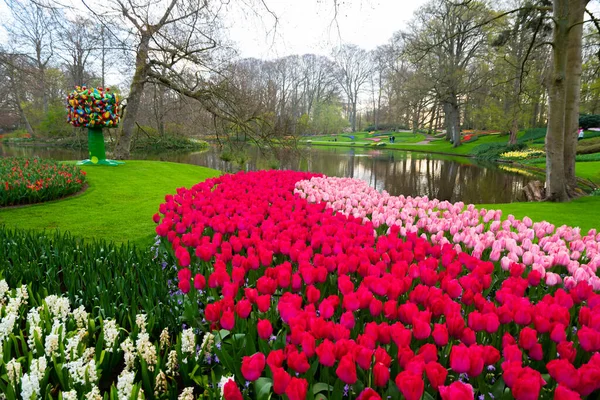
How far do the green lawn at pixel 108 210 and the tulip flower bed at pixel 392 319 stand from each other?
298cm

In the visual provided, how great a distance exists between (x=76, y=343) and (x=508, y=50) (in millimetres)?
32037

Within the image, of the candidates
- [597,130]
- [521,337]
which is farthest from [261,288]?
[597,130]

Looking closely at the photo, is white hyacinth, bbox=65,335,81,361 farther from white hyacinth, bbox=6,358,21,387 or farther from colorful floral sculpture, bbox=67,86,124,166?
colorful floral sculpture, bbox=67,86,124,166

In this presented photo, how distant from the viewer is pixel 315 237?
9.56ft

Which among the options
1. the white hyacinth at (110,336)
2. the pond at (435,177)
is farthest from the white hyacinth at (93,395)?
the pond at (435,177)

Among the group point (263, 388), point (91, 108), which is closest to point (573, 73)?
point (263, 388)

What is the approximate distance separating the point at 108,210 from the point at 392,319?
6831mm

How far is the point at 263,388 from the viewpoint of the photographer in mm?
1473

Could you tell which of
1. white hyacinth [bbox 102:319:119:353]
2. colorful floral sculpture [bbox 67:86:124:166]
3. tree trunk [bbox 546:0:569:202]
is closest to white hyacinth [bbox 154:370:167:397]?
white hyacinth [bbox 102:319:119:353]

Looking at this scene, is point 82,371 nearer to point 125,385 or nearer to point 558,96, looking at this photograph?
point 125,385

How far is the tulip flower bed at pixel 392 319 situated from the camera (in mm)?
1309

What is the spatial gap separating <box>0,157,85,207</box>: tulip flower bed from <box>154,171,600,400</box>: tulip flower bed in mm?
5517

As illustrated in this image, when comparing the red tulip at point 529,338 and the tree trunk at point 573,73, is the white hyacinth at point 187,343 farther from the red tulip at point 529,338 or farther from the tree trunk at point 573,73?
the tree trunk at point 573,73

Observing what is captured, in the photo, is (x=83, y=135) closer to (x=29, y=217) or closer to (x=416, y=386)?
(x=29, y=217)
